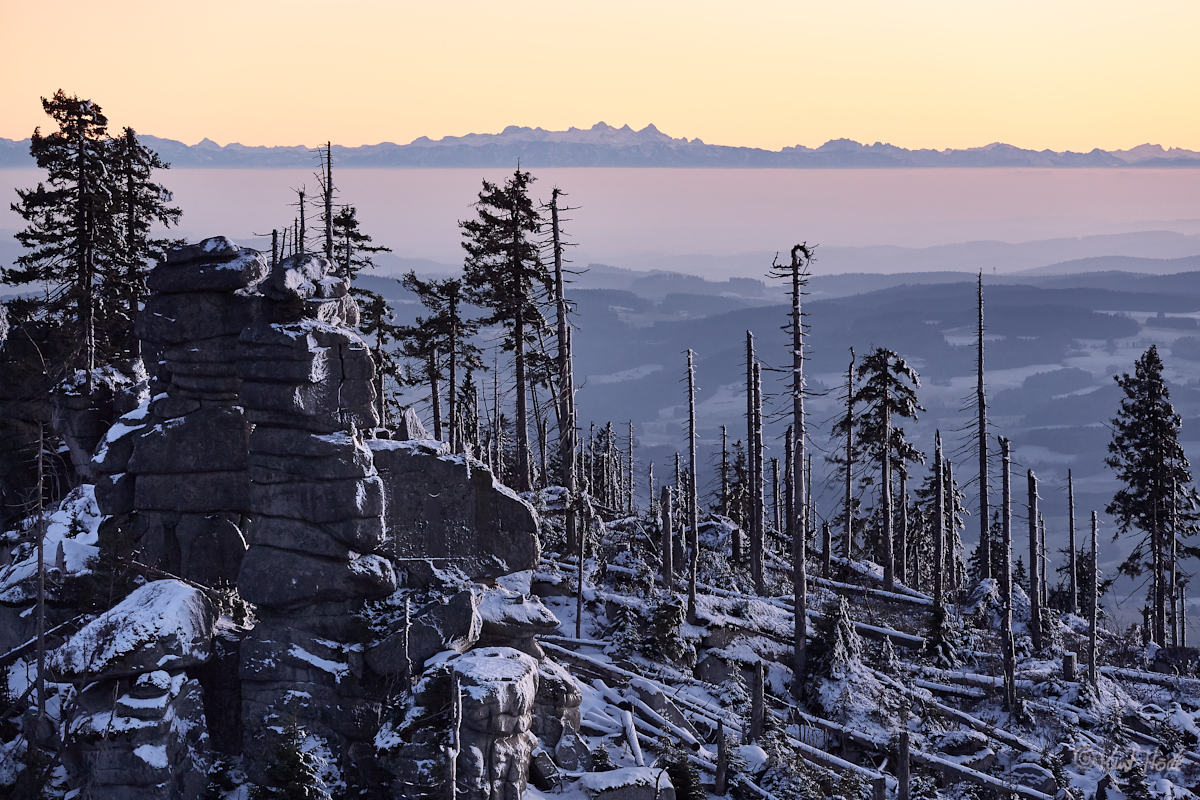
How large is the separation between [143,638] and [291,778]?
13.7 ft

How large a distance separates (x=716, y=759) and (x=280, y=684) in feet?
33.7

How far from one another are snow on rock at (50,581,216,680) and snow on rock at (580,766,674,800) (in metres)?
8.62

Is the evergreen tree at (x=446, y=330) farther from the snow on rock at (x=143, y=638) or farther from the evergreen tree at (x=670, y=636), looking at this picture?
the snow on rock at (x=143, y=638)

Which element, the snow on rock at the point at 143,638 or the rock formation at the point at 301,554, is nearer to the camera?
the rock formation at the point at 301,554

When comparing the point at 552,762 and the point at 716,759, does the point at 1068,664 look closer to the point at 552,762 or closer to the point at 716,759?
the point at 716,759

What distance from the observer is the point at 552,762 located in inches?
796

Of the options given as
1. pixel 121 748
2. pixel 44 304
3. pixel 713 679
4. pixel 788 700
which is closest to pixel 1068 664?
pixel 788 700

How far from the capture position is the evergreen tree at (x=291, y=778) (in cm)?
1845

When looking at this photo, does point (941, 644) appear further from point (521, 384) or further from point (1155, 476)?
point (521, 384)

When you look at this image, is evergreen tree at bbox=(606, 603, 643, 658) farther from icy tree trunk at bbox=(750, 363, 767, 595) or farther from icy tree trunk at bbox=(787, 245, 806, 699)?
icy tree trunk at bbox=(750, 363, 767, 595)

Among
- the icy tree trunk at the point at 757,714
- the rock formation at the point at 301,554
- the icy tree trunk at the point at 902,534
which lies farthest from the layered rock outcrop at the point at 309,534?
the icy tree trunk at the point at 902,534

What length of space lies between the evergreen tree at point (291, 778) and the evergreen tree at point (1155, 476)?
38512mm

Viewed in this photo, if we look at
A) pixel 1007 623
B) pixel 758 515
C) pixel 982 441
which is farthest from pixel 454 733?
pixel 982 441

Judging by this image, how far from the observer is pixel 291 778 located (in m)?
18.6
